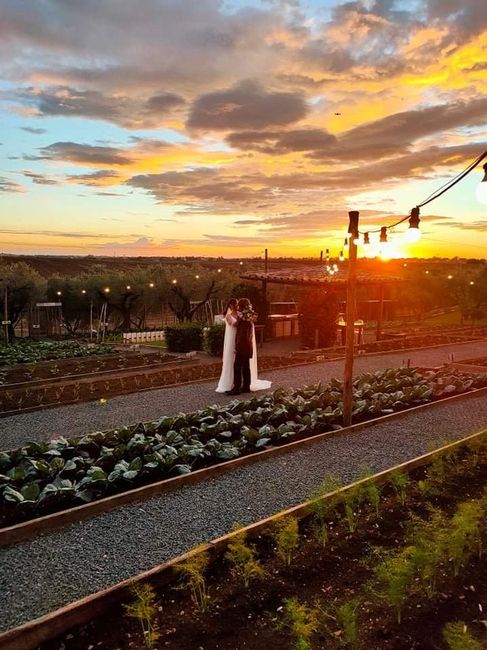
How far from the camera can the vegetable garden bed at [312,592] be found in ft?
11.0

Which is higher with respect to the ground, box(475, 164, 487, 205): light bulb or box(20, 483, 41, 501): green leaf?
box(475, 164, 487, 205): light bulb

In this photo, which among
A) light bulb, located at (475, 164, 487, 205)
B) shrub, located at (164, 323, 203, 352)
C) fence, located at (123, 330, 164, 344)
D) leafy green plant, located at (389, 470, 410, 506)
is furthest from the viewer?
fence, located at (123, 330, 164, 344)

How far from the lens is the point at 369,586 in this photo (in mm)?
3885

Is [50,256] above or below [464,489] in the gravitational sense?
above

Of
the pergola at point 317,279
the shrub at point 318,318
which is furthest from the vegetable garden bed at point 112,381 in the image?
the pergola at point 317,279

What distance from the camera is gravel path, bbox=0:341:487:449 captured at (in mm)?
8625

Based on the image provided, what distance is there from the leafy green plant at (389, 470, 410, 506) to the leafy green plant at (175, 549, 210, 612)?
2425 millimetres

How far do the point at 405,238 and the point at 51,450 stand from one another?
529cm

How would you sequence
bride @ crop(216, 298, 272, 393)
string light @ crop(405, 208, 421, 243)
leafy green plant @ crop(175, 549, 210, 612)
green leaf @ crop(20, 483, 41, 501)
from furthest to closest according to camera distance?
bride @ crop(216, 298, 272, 393)
string light @ crop(405, 208, 421, 243)
green leaf @ crop(20, 483, 41, 501)
leafy green plant @ crop(175, 549, 210, 612)

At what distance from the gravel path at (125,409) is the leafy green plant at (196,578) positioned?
4.86 meters

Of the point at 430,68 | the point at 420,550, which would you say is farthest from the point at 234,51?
the point at 420,550

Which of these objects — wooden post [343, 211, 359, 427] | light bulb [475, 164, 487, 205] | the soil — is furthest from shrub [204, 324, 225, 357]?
light bulb [475, 164, 487, 205]

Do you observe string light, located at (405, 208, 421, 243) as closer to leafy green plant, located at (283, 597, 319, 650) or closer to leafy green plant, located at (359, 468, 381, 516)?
leafy green plant, located at (359, 468, 381, 516)

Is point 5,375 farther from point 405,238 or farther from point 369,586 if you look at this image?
point 369,586
